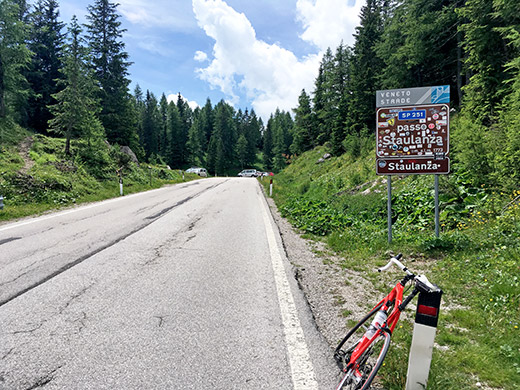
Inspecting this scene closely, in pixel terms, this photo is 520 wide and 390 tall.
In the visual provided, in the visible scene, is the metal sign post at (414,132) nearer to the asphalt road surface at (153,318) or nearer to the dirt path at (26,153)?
the asphalt road surface at (153,318)

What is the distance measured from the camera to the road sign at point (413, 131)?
5973 millimetres

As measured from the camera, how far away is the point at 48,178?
14188mm

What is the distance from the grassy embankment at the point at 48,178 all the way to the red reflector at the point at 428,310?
487 inches

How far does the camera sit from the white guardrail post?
2098 millimetres

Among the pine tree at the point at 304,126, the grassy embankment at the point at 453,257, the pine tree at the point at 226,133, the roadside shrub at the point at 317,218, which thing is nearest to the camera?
the grassy embankment at the point at 453,257

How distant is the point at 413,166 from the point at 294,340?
16.4 feet

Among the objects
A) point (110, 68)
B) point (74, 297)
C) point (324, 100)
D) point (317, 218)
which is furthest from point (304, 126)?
point (74, 297)

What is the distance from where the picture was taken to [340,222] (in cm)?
842

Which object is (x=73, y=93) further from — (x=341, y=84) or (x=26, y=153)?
(x=341, y=84)

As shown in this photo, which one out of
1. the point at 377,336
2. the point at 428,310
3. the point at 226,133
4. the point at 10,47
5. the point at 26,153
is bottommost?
the point at 377,336

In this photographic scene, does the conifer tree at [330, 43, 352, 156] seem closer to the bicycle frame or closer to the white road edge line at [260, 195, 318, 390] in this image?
the white road edge line at [260, 195, 318, 390]

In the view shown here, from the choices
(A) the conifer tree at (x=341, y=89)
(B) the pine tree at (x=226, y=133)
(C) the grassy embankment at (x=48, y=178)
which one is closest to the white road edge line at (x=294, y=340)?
(C) the grassy embankment at (x=48, y=178)

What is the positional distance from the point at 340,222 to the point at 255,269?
419 cm

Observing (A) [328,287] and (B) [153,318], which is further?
(A) [328,287]
